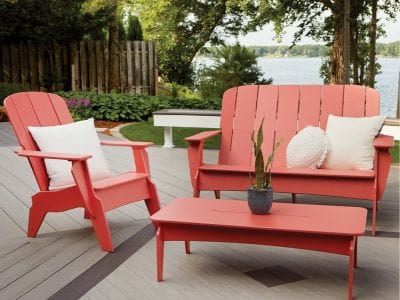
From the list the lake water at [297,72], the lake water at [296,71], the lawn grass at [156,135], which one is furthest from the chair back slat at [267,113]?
the lake water at [297,72]

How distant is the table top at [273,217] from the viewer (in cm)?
276

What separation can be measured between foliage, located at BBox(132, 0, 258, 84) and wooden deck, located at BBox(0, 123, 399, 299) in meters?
11.9

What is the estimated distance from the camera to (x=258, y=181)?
301 cm

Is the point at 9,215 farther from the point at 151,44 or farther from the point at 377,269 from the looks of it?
the point at 151,44

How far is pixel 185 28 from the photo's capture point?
647 inches

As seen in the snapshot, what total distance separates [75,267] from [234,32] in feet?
45.1

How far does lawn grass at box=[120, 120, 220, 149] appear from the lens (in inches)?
315

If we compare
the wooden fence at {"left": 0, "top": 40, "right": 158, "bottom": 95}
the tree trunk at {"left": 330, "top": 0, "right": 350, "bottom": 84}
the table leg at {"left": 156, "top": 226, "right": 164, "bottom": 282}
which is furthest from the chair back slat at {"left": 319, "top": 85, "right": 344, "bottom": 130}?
the wooden fence at {"left": 0, "top": 40, "right": 158, "bottom": 95}

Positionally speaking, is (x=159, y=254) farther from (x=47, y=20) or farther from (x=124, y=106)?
(x=47, y=20)

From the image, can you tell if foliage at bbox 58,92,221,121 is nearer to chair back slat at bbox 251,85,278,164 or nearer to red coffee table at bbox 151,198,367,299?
chair back slat at bbox 251,85,278,164

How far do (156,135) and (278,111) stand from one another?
404 cm

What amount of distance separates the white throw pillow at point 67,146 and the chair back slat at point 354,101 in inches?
74.1

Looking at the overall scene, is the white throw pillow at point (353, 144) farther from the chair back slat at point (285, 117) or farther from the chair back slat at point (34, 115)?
the chair back slat at point (34, 115)

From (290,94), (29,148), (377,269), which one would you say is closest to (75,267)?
(29,148)
